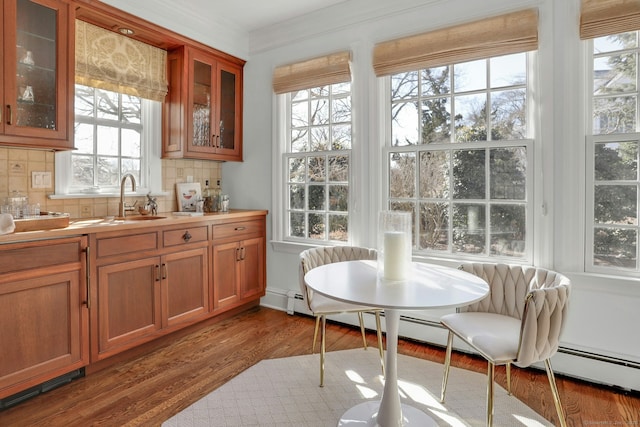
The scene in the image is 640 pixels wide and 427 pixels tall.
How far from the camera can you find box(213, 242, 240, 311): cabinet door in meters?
3.25

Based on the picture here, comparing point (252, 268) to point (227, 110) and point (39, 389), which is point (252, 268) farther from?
point (39, 389)

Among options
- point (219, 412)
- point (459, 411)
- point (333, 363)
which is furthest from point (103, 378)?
point (459, 411)

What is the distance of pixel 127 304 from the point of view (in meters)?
2.58

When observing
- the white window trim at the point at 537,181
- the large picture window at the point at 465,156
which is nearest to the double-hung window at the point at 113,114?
the large picture window at the point at 465,156

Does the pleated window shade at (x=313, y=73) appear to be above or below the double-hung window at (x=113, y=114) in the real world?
above

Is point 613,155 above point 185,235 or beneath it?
above

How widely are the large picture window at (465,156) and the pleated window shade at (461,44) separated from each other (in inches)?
4.9

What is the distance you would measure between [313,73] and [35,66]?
1.99 m

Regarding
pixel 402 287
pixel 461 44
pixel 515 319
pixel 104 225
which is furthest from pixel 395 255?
pixel 104 225

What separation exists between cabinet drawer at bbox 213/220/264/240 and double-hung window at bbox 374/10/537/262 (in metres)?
1.32

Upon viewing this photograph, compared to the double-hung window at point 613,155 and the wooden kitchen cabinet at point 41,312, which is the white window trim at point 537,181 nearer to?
the double-hung window at point 613,155

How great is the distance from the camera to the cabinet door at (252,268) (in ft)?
11.6

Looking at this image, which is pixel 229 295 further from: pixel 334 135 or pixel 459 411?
pixel 459 411

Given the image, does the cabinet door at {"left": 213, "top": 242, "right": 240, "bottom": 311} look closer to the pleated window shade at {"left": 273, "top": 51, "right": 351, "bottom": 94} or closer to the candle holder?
the pleated window shade at {"left": 273, "top": 51, "right": 351, "bottom": 94}
